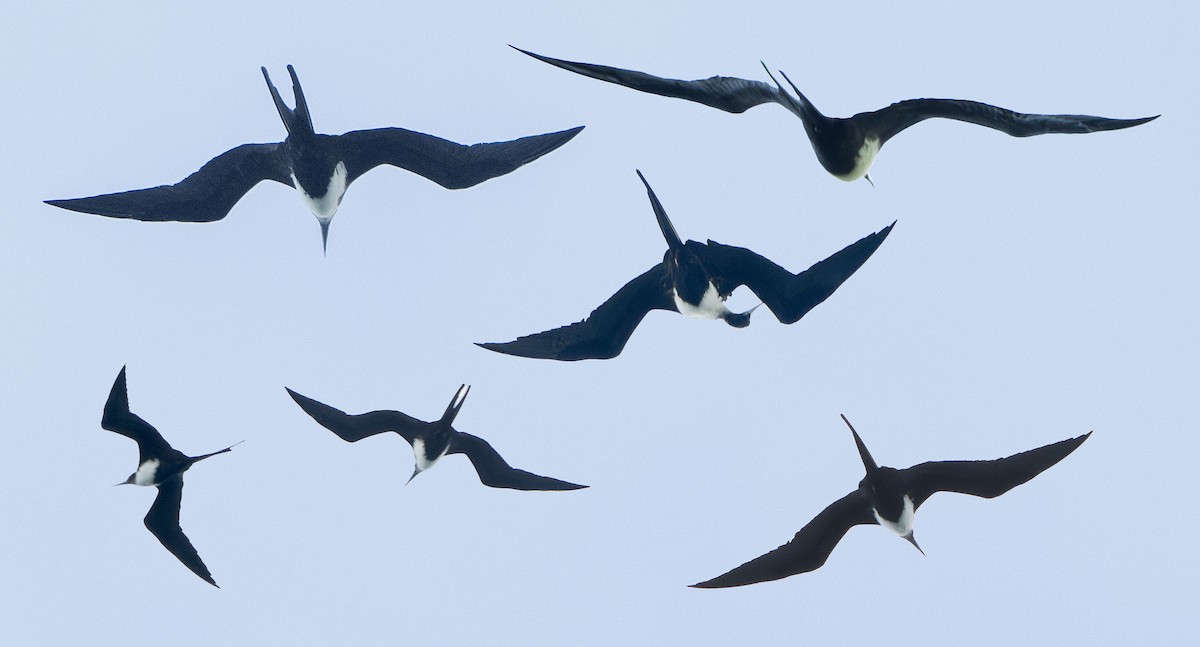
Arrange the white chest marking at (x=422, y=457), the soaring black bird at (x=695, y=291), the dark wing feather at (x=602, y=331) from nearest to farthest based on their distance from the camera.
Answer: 1. the soaring black bird at (x=695, y=291)
2. the dark wing feather at (x=602, y=331)
3. the white chest marking at (x=422, y=457)

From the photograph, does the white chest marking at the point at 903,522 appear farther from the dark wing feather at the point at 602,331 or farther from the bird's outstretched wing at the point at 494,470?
the bird's outstretched wing at the point at 494,470

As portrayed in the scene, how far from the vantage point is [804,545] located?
14.6 m

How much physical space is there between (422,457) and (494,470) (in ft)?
2.86

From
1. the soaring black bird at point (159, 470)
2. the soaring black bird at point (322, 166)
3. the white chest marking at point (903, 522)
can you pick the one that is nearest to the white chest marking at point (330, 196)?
the soaring black bird at point (322, 166)

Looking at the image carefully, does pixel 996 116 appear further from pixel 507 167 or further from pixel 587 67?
pixel 507 167

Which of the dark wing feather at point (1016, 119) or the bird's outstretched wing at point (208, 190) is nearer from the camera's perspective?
the dark wing feather at point (1016, 119)

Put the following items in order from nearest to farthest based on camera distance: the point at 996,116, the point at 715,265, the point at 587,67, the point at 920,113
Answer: the point at 587,67 → the point at 996,116 → the point at 920,113 → the point at 715,265

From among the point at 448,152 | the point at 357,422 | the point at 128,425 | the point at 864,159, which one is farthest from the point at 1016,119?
the point at 128,425

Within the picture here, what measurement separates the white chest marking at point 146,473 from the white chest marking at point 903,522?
8.03 meters

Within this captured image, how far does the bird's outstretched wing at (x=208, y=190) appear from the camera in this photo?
15750mm

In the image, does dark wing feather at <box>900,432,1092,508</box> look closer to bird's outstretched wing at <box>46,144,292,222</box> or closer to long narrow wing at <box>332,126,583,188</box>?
long narrow wing at <box>332,126,583,188</box>

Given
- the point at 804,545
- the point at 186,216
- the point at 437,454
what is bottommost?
the point at 804,545

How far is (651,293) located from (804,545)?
10.2 feet

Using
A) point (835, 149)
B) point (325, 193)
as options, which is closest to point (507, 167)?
point (325, 193)
